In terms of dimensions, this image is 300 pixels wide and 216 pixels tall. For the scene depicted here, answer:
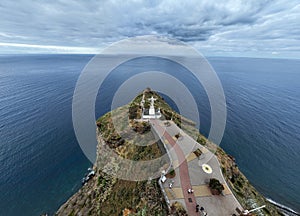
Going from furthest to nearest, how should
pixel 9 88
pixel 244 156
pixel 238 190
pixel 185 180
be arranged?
pixel 9 88
pixel 244 156
pixel 238 190
pixel 185 180

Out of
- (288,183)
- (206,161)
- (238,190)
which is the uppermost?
(206,161)

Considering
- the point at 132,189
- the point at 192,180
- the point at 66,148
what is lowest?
the point at 66,148

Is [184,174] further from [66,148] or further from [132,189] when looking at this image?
[66,148]

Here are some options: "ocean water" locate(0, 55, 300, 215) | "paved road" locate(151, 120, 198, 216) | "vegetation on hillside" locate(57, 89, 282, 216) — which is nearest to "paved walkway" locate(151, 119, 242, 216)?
"paved road" locate(151, 120, 198, 216)

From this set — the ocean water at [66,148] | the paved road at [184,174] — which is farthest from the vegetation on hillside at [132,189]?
the ocean water at [66,148]

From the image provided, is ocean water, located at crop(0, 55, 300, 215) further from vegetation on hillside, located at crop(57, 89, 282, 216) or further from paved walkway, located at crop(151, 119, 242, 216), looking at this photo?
paved walkway, located at crop(151, 119, 242, 216)

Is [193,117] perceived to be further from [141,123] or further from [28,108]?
[28,108]

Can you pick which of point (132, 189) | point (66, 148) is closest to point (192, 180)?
point (132, 189)

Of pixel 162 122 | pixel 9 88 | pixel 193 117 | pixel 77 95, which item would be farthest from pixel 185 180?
pixel 9 88
